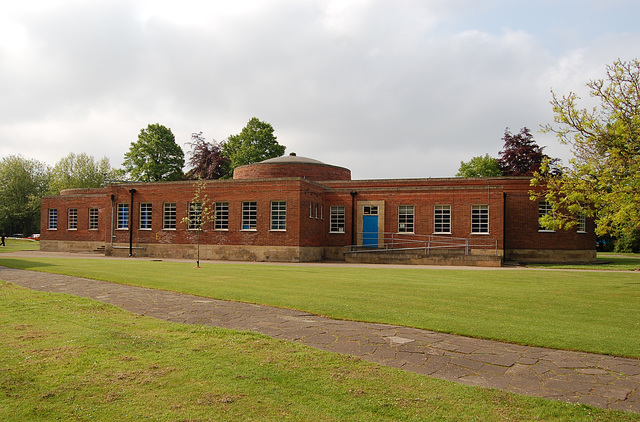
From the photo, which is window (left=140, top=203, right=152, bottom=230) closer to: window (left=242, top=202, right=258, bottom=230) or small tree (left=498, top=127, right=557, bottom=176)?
window (left=242, top=202, right=258, bottom=230)

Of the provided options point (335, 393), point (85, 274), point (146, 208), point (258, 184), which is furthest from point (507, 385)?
point (146, 208)

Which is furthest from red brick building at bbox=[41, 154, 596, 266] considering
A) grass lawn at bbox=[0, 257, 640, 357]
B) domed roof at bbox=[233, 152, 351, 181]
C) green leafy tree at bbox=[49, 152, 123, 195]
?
green leafy tree at bbox=[49, 152, 123, 195]

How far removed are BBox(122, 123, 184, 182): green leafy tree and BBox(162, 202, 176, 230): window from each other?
3310 centimetres

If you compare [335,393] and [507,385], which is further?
[507,385]

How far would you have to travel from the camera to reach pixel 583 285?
649 inches

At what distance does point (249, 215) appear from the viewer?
31.3 m

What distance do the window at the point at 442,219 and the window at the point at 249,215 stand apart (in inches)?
442

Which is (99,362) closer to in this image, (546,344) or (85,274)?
(546,344)

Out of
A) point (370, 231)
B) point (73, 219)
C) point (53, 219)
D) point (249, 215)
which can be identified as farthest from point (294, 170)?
point (53, 219)

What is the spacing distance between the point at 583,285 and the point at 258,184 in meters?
19.7

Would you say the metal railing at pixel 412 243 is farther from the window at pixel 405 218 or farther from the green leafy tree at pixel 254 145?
the green leafy tree at pixel 254 145

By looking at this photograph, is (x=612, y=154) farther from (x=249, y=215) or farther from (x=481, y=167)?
(x=481, y=167)

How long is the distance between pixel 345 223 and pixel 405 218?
4030 mm

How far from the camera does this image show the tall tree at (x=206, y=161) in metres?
63.3
